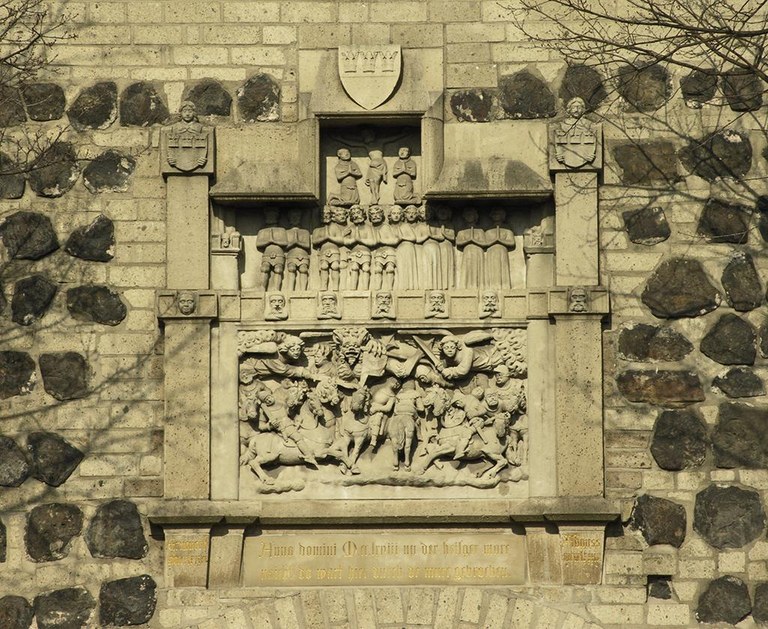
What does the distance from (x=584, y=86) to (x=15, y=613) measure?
17.5ft

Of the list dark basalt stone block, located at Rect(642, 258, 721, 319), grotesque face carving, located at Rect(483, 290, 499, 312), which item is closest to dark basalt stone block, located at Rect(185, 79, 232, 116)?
grotesque face carving, located at Rect(483, 290, 499, 312)

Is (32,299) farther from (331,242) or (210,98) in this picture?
(331,242)

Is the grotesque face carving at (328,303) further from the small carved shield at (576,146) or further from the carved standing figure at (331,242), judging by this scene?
the small carved shield at (576,146)

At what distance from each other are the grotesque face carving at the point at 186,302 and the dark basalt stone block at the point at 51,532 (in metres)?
1.54

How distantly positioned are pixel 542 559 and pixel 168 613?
99.9 inches

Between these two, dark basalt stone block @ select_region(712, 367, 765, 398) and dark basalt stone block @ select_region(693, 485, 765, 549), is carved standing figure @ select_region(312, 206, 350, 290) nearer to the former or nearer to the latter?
dark basalt stone block @ select_region(712, 367, 765, 398)

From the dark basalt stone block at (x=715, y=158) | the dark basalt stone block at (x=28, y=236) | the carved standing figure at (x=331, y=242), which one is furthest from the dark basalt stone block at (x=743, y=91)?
the dark basalt stone block at (x=28, y=236)

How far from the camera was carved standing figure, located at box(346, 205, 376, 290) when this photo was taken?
1234 centimetres

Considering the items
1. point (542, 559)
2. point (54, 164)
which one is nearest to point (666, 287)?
point (542, 559)

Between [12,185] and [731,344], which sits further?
[12,185]

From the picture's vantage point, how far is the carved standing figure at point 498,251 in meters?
12.3

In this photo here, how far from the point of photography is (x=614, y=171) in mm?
12352

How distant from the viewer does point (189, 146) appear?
483 inches

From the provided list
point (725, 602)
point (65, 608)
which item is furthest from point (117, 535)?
point (725, 602)
